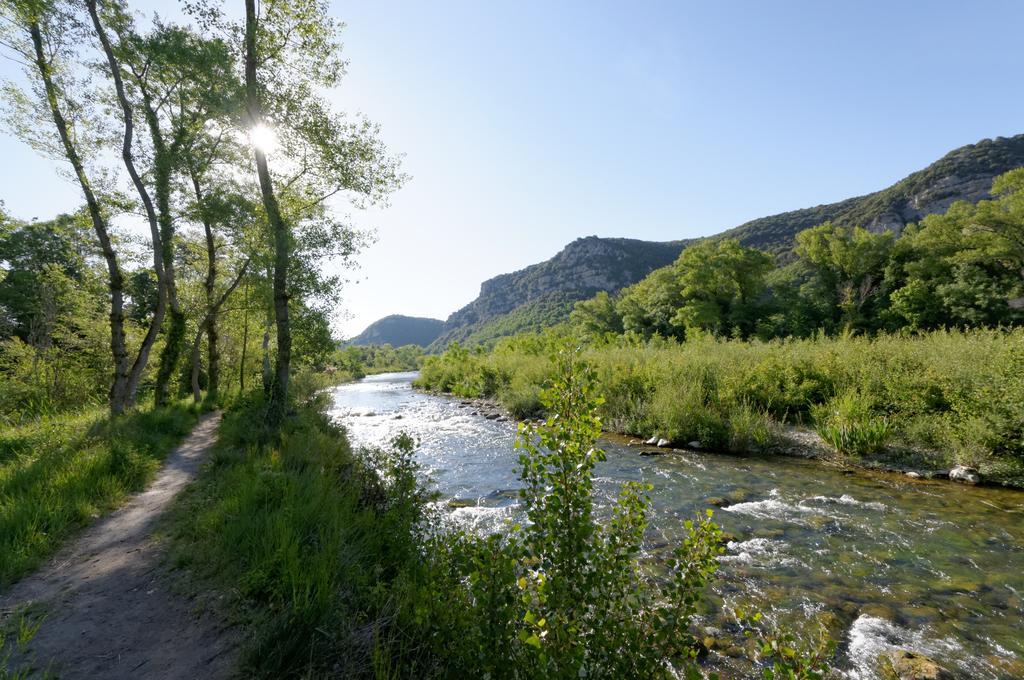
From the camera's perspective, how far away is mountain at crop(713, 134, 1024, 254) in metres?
87.2

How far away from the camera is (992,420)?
788 centimetres

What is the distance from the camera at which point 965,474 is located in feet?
26.2

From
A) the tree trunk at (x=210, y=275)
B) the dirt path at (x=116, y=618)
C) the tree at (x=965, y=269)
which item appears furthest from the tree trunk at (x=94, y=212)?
the tree at (x=965, y=269)

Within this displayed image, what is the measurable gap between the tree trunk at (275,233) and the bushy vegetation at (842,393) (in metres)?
6.99

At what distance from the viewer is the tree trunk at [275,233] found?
10070 mm

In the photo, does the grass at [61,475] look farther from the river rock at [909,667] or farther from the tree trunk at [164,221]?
the river rock at [909,667]

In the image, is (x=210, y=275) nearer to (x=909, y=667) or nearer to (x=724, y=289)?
(x=909, y=667)

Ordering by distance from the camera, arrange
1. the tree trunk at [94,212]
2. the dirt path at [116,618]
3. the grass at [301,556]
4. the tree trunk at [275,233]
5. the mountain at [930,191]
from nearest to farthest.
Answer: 1. the grass at [301,556]
2. the dirt path at [116,618]
3. the tree trunk at [275,233]
4. the tree trunk at [94,212]
5. the mountain at [930,191]

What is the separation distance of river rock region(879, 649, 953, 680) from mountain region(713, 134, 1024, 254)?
334ft

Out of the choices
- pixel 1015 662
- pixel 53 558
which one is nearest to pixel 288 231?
pixel 53 558

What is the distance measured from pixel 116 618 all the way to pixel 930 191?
134 m

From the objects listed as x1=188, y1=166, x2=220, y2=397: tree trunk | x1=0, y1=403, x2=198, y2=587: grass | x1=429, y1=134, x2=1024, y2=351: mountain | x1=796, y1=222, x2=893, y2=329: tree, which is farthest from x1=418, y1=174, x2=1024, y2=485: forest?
x1=429, y1=134, x2=1024, y2=351: mountain

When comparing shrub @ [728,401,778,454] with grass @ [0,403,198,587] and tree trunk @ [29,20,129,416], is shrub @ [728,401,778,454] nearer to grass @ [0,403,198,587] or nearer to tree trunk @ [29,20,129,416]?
grass @ [0,403,198,587]

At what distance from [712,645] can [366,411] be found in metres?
23.8
